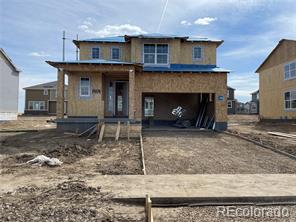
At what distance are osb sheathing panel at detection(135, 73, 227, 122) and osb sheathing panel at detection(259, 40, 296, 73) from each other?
11.4 meters

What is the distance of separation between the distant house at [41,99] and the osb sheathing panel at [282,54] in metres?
38.1

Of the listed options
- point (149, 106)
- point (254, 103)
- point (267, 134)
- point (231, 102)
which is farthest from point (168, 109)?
point (254, 103)

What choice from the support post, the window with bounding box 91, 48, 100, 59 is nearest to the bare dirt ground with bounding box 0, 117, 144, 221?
the support post

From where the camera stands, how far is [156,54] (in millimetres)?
20875

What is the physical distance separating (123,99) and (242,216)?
16.5 meters

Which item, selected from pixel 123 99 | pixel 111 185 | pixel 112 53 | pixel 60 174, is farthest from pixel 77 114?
pixel 111 185

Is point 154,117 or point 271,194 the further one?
point 154,117

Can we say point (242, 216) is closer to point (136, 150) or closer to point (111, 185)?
point (111, 185)

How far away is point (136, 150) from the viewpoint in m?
12.3

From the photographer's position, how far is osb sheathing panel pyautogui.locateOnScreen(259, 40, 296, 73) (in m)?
26.4

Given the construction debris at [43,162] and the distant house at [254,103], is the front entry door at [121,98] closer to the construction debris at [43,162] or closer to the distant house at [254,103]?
the construction debris at [43,162]

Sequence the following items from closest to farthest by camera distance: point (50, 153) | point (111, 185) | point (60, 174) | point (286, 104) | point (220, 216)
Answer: point (220, 216), point (111, 185), point (60, 174), point (50, 153), point (286, 104)

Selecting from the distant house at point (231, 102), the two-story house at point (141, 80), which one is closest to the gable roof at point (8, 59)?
the two-story house at point (141, 80)

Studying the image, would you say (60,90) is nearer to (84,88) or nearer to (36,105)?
(84,88)
